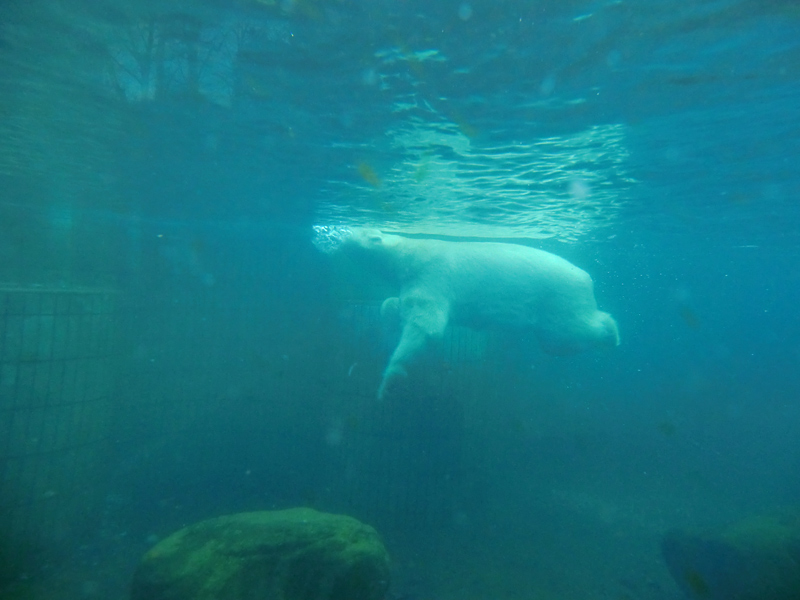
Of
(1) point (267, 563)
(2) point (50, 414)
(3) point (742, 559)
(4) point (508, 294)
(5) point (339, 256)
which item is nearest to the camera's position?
(1) point (267, 563)

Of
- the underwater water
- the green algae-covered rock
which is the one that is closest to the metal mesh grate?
the underwater water

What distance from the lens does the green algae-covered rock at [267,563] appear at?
521 cm

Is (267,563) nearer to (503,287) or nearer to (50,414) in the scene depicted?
(50,414)

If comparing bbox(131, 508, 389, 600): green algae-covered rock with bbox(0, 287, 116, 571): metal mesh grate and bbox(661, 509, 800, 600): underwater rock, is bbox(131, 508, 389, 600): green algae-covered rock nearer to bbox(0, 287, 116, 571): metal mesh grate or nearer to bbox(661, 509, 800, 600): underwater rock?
bbox(0, 287, 116, 571): metal mesh grate

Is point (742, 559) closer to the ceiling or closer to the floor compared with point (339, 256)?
closer to the floor

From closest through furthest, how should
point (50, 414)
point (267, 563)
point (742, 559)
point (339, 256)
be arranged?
point (267, 563) < point (742, 559) < point (50, 414) < point (339, 256)

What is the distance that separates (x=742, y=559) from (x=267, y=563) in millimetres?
7429

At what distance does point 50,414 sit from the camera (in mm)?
8328

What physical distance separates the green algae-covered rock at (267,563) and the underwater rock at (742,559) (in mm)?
5807

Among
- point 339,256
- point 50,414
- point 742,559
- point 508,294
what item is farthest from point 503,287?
point 50,414

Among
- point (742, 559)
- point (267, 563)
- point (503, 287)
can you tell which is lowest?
point (742, 559)

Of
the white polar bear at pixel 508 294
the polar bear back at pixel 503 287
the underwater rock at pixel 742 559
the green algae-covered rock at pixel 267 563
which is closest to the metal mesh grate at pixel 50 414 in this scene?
the green algae-covered rock at pixel 267 563

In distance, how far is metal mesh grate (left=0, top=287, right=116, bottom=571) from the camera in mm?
7742

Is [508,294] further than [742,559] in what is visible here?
Yes
